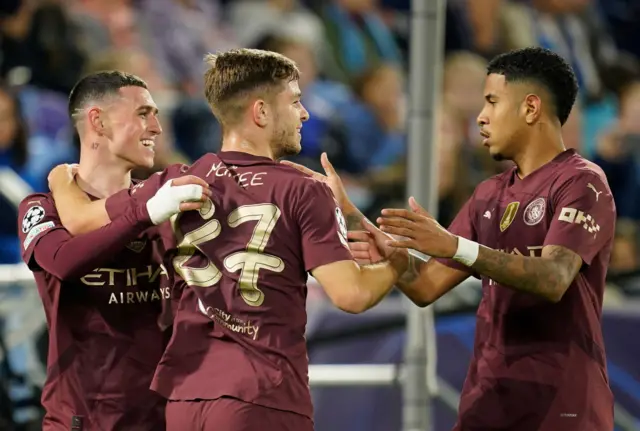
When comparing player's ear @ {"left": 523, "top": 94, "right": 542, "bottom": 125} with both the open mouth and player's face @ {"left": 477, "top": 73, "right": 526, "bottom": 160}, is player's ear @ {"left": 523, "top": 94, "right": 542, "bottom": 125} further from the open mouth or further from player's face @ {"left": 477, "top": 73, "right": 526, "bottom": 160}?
the open mouth

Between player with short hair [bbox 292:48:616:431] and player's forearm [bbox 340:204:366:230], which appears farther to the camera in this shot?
player's forearm [bbox 340:204:366:230]

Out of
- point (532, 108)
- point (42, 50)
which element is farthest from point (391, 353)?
point (42, 50)

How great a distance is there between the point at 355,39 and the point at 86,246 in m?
5.29

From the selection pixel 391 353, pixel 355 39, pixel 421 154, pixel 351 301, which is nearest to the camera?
pixel 351 301

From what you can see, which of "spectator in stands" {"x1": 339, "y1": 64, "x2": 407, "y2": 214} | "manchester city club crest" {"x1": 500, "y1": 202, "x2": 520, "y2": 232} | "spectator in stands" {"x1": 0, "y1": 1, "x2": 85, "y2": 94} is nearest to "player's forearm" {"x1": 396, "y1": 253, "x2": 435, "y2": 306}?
"manchester city club crest" {"x1": 500, "y1": 202, "x2": 520, "y2": 232}

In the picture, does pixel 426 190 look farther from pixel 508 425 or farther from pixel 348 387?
pixel 508 425

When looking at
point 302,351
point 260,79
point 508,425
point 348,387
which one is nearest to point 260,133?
point 260,79

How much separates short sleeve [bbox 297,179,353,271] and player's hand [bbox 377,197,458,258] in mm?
172

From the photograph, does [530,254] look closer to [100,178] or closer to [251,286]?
[251,286]

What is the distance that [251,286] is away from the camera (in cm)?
311

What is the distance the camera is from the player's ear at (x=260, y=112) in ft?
10.7

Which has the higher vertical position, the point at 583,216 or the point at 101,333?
the point at 583,216

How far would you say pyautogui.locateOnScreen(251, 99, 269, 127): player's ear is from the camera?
10.7 ft

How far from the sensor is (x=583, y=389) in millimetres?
3479
